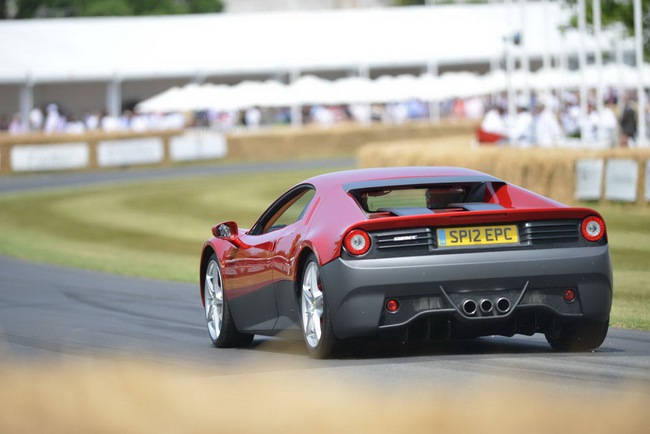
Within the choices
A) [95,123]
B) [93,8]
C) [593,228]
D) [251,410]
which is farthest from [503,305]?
[93,8]

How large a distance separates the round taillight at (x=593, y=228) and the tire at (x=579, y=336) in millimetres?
546

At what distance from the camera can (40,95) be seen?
64.9 m

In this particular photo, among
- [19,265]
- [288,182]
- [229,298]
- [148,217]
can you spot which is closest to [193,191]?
[288,182]

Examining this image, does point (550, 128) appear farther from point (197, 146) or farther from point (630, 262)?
point (197, 146)

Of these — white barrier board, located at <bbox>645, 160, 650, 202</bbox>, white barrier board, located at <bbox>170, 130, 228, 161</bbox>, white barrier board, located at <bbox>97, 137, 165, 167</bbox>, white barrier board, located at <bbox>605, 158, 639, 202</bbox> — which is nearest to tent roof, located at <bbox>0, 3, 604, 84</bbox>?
white barrier board, located at <bbox>170, 130, 228, 161</bbox>

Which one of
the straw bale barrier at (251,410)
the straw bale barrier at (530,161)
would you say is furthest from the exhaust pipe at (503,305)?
the straw bale barrier at (530,161)

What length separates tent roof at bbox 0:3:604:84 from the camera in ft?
207

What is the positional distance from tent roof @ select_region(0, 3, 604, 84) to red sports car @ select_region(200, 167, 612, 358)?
53.5 meters

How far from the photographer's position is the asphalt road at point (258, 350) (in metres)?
8.00

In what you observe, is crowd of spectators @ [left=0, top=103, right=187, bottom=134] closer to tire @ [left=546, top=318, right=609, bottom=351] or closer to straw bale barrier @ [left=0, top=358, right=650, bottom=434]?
tire @ [left=546, top=318, right=609, bottom=351]

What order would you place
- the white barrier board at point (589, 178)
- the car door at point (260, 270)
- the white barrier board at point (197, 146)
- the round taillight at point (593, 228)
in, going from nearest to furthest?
the round taillight at point (593, 228)
the car door at point (260, 270)
the white barrier board at point (589, 178)
the white barrier board at point (197, 146)

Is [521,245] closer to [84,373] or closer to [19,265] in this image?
[84,373]

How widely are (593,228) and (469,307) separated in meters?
0.95

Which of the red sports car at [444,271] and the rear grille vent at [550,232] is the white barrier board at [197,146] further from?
the rear grille vent at [550,232]
